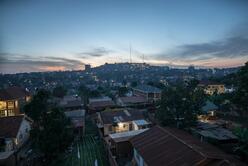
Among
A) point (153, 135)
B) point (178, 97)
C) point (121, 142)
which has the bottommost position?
point (121, 142)

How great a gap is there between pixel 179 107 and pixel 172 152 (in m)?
7.66

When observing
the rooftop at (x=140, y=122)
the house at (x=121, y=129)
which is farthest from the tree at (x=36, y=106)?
the rooftop at (x=140, y=122)

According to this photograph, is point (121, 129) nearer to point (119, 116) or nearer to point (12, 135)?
point (119, 116)

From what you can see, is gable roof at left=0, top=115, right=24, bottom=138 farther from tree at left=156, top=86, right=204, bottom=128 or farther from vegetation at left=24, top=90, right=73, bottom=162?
tree at left=156, top=86, right=204, bottom=128

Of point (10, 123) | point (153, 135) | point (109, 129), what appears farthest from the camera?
point (109, 129)

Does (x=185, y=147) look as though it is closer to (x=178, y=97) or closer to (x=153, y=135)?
(x=153, y=135)

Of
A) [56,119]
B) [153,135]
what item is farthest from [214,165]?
[56,119]

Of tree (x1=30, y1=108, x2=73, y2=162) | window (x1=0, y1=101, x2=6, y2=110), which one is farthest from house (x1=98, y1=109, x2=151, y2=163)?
window (x1=0, y1=101, x2=6, y2=110)

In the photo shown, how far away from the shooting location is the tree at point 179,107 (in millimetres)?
18641

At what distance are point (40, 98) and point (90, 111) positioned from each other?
51.1 feet

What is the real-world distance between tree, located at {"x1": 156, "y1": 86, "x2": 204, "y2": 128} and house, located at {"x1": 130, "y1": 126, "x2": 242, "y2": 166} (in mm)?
3294

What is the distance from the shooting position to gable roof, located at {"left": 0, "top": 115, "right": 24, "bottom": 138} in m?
20.3

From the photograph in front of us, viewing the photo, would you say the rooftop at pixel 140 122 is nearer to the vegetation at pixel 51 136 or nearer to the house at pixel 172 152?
the house at pixel 172 152

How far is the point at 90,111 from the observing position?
39.4 meters
